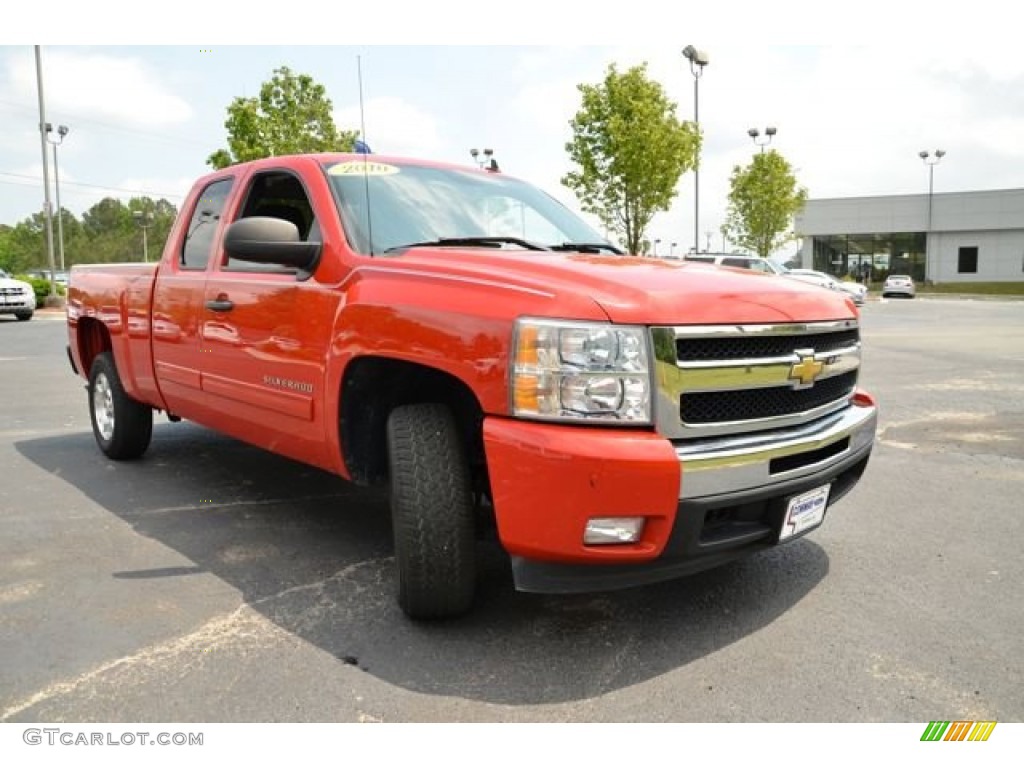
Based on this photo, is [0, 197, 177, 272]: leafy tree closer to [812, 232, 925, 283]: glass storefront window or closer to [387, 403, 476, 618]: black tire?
[812, 232, 925, 283]: glass storefront window

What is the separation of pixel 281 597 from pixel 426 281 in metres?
1.45

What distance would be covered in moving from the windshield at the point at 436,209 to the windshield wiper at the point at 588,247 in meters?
0.08

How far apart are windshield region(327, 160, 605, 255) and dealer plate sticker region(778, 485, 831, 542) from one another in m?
1.60

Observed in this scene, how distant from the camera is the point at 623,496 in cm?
257

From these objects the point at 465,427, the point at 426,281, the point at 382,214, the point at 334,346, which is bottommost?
the point at 465,427

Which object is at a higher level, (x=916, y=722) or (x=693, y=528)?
(x=693, y=528)

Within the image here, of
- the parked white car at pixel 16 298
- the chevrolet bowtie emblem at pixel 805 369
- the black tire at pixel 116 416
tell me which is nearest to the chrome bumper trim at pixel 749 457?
the chevrolet bowtie emblem at pixel 805 369

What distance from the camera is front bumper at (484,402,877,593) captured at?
2.57 meters

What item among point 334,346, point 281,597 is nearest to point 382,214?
point 334,346

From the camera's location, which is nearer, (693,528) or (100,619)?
(693,528)

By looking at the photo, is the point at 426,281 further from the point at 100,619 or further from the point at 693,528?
the point at 100,619

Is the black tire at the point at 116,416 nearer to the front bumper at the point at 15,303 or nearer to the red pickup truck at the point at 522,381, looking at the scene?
the red pickup truck at the point at 522,381

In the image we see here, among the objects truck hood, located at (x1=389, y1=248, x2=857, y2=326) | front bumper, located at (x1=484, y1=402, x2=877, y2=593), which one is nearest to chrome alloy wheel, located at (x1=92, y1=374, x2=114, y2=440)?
truck hood, located at (x1=389, y1=248, x2=857, y2=326)

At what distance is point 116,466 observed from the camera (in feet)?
18.8
